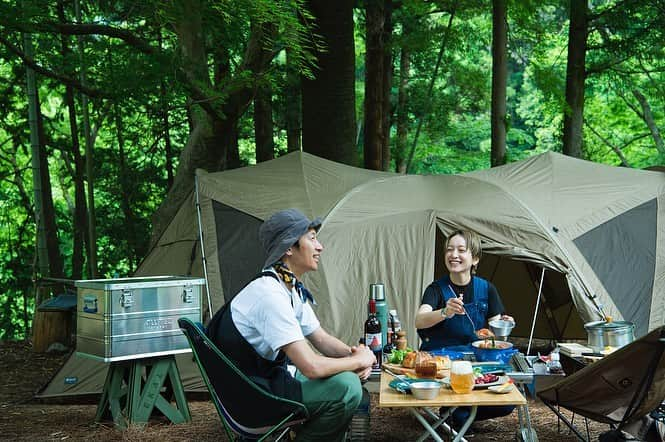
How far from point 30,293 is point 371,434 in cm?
1018

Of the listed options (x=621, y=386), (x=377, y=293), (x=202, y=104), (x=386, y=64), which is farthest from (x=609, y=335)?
(x=386, y=64)

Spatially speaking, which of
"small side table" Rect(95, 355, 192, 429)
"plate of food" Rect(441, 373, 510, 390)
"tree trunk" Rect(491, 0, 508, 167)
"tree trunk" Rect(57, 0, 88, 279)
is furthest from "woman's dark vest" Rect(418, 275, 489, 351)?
"tree trunk" Rect(57, 0, 88, 279)

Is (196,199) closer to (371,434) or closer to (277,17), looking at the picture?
(277,17)

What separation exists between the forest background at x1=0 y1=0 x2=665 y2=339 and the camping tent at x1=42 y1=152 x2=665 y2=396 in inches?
34.2

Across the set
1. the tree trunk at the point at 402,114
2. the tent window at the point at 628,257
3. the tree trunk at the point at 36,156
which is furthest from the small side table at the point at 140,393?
the tree trunk at the point at 402,114

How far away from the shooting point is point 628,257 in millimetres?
5969

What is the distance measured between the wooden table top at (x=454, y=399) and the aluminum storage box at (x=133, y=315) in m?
2.08

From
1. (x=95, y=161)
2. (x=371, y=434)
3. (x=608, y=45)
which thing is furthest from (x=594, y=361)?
(x=95, y=161)

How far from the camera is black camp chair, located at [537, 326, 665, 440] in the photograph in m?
3.38

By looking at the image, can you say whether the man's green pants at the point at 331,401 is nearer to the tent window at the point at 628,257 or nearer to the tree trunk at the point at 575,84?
the tent window at the point at 628,257

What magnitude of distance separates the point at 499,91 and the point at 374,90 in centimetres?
154

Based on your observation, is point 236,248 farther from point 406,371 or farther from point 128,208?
point 128,208

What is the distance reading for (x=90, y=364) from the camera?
5.77 m

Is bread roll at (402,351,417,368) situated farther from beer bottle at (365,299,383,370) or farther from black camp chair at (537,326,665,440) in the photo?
black camp chair at (537,326,665,440)
